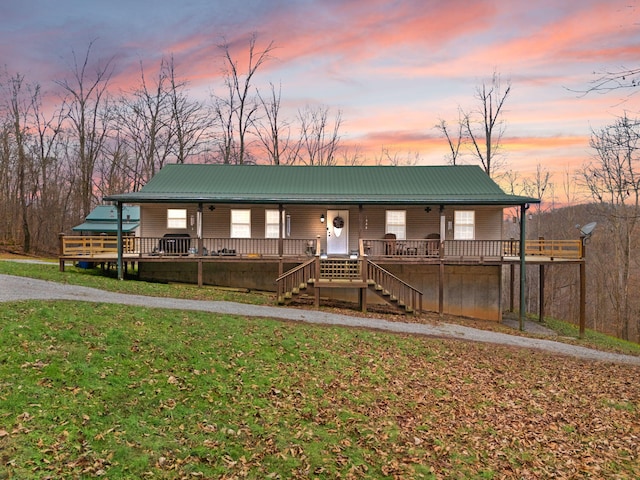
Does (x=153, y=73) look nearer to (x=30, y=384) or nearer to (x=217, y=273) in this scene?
(x=217, y=273)

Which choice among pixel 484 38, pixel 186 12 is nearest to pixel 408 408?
pixel 484 38

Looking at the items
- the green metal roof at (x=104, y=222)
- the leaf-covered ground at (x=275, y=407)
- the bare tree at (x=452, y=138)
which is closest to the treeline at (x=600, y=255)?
the bare tree at (x=452, y=138)

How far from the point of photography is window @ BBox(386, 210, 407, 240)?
2078cm

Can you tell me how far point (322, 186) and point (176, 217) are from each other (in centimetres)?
766

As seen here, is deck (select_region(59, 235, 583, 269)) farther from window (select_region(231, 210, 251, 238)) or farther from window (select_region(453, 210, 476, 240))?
window (select_region(453, 210, 476, 240))

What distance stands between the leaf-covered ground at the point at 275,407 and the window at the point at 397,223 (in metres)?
10.6

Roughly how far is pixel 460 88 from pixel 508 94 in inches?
142

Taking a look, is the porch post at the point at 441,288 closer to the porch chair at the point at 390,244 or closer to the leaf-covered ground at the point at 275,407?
the porch chair at the point at 390,244

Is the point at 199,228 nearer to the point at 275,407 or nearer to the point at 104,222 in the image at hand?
the point at 104,222

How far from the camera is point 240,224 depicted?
20.7 meters

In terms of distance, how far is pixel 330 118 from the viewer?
39438mm

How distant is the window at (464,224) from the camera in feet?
67.5

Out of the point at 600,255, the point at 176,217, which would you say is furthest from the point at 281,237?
the point at 600,255

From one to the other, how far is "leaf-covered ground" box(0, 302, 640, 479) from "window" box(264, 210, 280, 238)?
403 inches
